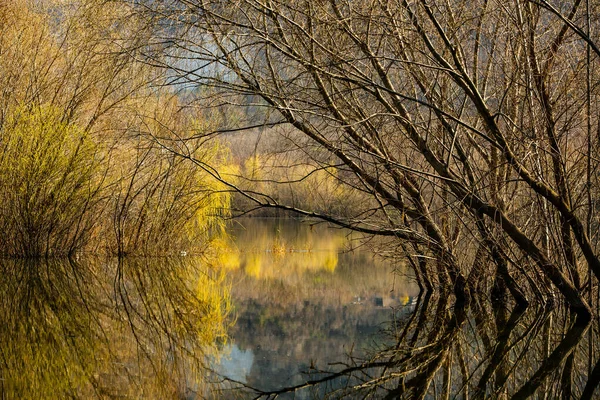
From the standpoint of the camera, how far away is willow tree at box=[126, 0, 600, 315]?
5426 millimetres

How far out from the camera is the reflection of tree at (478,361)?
3.73 m

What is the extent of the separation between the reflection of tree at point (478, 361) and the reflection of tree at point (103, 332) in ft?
2.44

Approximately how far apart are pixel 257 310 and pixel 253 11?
2.46 m

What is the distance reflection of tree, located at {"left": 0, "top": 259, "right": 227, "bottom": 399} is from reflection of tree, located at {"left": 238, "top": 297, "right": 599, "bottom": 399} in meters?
0.74

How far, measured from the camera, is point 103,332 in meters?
5.17

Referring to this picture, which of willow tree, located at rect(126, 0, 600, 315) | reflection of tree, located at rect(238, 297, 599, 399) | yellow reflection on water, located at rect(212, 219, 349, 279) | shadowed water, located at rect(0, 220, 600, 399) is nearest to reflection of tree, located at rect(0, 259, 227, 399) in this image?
shadowed water, located at rect(0, 220, 600, 399)

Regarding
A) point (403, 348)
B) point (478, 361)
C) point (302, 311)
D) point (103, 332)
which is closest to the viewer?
point (478, 361)

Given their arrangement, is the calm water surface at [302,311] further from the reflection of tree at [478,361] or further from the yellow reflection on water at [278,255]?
the reflection of tree at [478,361]

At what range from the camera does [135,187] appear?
11.9 metres

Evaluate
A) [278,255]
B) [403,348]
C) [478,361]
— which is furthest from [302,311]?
[278,255]

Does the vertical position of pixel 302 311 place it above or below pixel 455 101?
below

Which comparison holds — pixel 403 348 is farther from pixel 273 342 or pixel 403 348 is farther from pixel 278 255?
pixel 278 255

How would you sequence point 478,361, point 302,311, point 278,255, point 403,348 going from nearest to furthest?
A: 1. point 478,361
2. point 403,348
3. point 302,311
4. point 278,255

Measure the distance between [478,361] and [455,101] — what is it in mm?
3399
